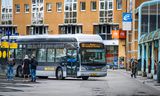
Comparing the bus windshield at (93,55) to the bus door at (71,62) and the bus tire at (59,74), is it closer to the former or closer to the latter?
→ the bus door at (71,62)

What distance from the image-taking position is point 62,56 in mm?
39812

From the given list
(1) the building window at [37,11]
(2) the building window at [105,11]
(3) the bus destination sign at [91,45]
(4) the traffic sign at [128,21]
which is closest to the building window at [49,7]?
(1) the building window at [37,11]

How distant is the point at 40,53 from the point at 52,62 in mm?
1570

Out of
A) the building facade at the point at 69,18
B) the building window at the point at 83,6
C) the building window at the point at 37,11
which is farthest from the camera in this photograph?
the building window at the point at 37,11

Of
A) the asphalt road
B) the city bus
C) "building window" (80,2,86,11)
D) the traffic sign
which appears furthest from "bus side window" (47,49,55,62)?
"building window" (80,2,86,11)

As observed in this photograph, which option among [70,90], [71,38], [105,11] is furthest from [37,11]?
[70,90]

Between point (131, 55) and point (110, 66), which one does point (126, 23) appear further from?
point (110, 66)

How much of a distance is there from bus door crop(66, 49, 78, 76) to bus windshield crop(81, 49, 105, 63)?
608 millimetres

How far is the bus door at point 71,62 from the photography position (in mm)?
39062

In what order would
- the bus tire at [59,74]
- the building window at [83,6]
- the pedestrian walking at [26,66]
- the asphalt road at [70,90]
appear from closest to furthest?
the asphalt road at [70,90], the pedestrian walking at [26,66], the bus tire at [59,74], the building window at [83,6]

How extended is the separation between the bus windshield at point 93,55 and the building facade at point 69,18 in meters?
50.1

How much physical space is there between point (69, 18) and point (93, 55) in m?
57.0

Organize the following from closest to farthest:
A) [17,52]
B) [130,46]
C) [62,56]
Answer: [62,56] → [17,52] → [130,46]

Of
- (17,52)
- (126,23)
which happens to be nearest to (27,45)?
(17,52)
